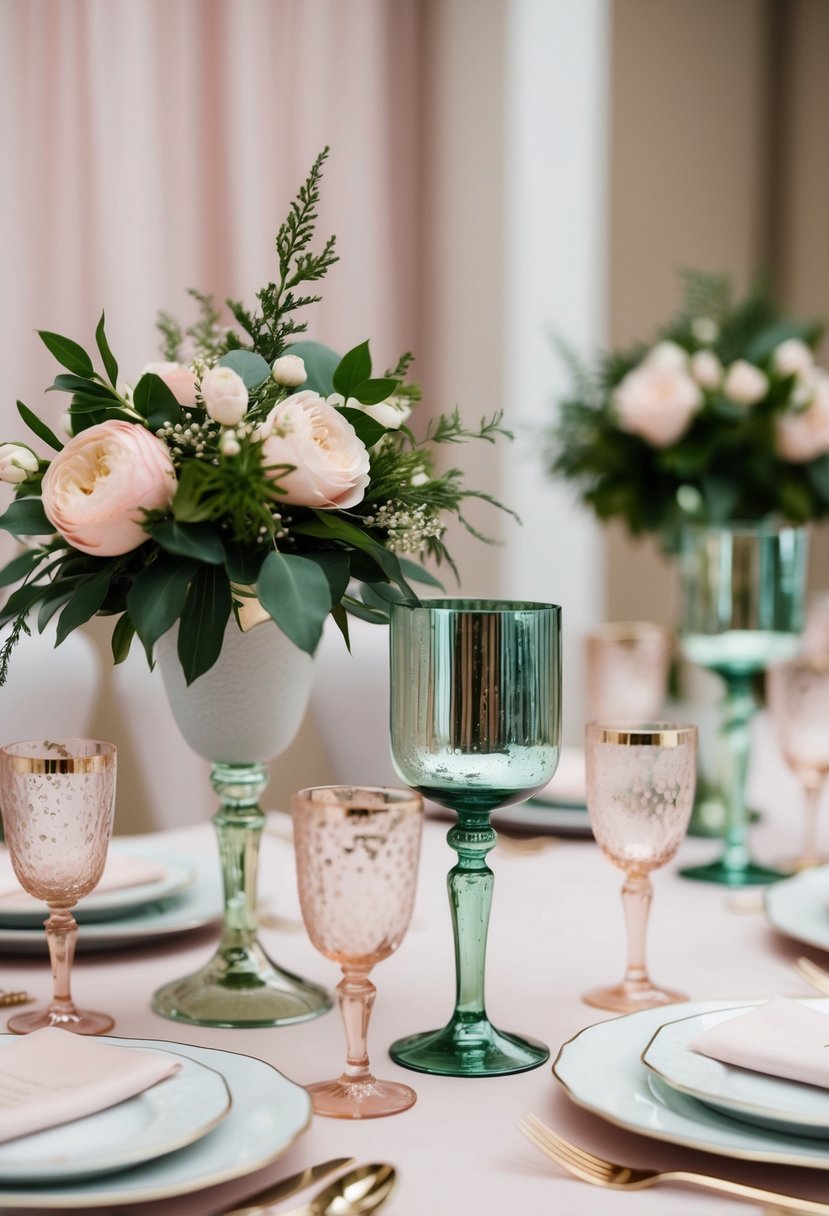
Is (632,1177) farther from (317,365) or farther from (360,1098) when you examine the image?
(317,365)

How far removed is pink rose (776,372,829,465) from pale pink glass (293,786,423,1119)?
63.8 inches

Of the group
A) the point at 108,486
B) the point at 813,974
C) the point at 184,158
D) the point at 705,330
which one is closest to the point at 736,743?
the point at 813,974

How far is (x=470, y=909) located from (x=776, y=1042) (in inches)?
9.0

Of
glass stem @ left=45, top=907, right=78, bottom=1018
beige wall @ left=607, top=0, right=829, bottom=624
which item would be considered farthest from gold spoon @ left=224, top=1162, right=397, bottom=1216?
beige wall @ left=607, top=0, right=829, bottom=624

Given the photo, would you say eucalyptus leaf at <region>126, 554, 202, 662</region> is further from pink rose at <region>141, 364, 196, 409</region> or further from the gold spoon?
the gold spoon

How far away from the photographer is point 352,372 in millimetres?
1083

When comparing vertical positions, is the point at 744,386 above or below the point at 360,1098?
above

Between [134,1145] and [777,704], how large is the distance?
99 cm

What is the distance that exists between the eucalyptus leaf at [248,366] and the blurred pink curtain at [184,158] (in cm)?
170

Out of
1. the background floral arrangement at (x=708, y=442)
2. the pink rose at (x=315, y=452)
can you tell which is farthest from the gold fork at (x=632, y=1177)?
the background floral arrangement at (x=708, y=442)

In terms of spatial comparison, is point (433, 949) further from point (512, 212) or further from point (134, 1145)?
point (512, 212)

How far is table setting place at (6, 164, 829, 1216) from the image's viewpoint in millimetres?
772

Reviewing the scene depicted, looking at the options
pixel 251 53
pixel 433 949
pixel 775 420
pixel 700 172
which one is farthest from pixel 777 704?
pixel 700 172

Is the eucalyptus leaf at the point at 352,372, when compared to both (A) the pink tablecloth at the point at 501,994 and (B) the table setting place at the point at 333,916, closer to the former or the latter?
(B) the table setting place at the point at 333,916
